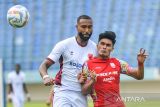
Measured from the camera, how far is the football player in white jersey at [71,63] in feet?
21.9

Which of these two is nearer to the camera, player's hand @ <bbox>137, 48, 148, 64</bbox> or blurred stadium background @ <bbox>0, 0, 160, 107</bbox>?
player's hand @ <bbox>137, 48, 148, 64</bbox>

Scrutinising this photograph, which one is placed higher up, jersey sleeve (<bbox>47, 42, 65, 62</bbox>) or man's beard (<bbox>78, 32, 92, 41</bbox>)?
man's beard (<bbox>78, 32, 92, 41</bbox>)

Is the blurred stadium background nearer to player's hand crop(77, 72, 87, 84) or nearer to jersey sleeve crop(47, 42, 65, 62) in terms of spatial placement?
jersey sleeve crop(47, 42, 65, 62)

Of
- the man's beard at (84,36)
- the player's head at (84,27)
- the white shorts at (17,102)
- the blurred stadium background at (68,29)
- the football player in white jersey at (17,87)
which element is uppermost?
the player's head at (84,27)

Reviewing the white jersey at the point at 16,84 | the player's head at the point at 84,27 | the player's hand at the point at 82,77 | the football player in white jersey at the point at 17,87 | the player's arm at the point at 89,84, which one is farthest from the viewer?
the white jersey at the point at 16,84

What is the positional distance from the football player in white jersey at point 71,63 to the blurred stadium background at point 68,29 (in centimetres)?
1631

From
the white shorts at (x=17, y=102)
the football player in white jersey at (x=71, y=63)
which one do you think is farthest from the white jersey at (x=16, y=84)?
the football player in white jersey at (x=71, y=63)

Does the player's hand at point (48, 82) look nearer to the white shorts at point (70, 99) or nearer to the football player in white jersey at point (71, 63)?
the football player in white jersey at point (71, 63)

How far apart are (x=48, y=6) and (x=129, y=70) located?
756 inches

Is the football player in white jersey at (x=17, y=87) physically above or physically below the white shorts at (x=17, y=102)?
above

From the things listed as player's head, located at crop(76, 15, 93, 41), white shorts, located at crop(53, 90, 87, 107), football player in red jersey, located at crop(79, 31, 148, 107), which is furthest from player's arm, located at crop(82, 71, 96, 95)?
player's head, located at crop(76, 15, 93, 41)

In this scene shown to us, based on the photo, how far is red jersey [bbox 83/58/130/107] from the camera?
6258 millimetres

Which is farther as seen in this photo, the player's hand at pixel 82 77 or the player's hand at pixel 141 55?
the player's hand at pixel 82 77

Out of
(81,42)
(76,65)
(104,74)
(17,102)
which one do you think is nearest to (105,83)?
(104,74)
